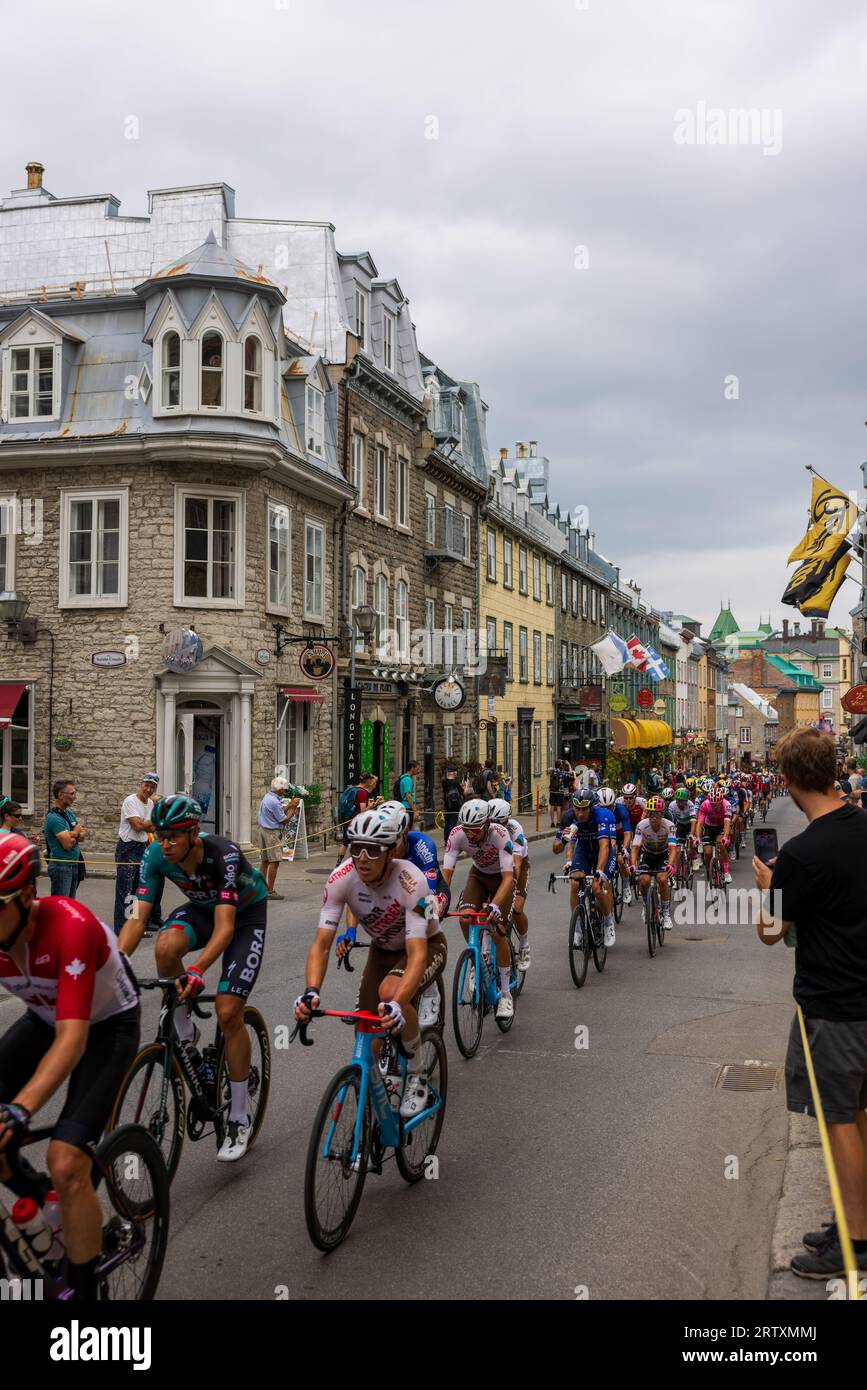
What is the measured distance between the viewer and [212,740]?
21.9 meters

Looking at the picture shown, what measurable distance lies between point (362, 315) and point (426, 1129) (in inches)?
995

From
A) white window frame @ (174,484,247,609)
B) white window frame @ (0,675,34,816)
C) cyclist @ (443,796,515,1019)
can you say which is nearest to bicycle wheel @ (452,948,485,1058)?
cyclist @ (443,796,515,1019)

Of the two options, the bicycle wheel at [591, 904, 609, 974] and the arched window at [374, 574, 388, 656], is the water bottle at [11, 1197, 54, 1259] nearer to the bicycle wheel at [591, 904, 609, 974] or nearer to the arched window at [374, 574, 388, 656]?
the bicycle wheel at [591, 904, 609, 974]

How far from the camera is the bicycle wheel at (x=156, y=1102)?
501cm

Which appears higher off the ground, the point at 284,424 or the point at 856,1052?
the point at 284,424

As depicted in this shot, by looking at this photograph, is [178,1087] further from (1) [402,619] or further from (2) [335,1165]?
(1) [402,619]

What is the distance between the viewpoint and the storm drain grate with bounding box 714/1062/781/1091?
7.50 metres

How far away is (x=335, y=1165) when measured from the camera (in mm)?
4918

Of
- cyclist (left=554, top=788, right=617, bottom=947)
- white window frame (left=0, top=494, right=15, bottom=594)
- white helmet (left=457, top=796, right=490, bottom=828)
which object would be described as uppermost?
white window frame (left=0, top=494, right=15, bottom=594)

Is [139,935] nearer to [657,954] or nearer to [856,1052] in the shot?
Answer: [856,1052]

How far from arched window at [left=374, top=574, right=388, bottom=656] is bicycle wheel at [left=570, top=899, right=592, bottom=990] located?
18.3 m

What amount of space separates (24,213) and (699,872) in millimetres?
20806
